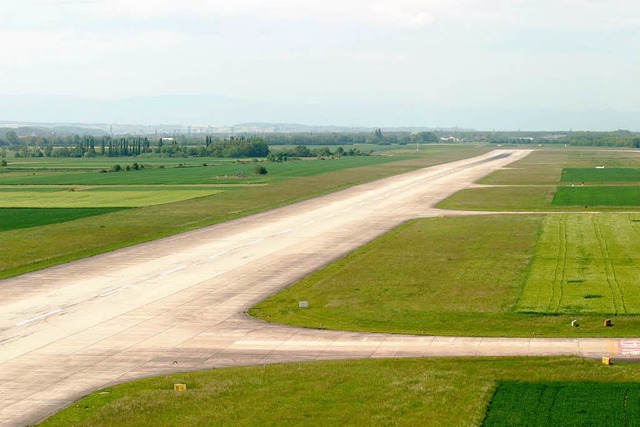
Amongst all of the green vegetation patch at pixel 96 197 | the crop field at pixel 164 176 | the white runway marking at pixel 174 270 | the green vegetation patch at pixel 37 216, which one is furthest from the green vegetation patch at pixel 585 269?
the crop field at pixel 164 176

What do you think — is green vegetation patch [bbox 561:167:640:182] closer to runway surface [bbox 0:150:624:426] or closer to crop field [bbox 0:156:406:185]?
crop field [bbox 0:156:406:185]

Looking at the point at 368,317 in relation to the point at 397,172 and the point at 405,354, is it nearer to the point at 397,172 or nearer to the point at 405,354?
the point at 405,354

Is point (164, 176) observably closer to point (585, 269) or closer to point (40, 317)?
point (585, 269)

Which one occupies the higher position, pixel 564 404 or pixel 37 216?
pixel 564 404

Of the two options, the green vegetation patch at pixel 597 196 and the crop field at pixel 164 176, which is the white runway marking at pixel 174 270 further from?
the crop field at pixel 164 176

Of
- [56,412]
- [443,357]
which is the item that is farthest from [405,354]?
[56,412]

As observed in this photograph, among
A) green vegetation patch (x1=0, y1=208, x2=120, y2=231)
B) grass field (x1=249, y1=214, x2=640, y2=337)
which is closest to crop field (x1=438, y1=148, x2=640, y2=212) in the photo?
grass field (x1=249, y1=214, x2=640, y2=337)

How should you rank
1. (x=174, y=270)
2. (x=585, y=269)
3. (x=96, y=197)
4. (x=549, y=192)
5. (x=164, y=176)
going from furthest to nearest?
(x=164, y=176) < (x=549, y=192) < (x=96, y=197) < (x=174, y=270) < (x=585, y=269)

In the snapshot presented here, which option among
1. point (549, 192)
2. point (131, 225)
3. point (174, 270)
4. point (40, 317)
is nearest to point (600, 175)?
point (549, 192)
